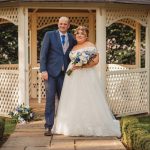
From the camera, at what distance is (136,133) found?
7.34 meters

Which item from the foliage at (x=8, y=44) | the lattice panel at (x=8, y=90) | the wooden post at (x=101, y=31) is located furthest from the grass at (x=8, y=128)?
the foliage at (x=8, y=44)

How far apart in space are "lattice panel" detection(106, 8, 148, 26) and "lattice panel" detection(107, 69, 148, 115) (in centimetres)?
124

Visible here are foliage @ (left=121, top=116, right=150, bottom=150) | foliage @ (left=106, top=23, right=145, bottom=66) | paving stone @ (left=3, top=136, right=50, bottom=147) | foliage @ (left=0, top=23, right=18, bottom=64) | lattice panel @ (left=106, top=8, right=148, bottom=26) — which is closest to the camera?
foliage @ (left=121, top=116, right=150, bottom=150)

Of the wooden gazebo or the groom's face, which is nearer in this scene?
the groom's face

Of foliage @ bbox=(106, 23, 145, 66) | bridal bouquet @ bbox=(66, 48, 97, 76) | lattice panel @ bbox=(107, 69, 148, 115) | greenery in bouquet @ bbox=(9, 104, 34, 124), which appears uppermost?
foliage @ bbox=(106, 23, 145, 66)

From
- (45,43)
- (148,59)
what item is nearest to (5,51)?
(148,59)

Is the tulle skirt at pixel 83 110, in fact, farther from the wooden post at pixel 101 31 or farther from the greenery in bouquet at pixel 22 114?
the wooden post at pixel 101 31

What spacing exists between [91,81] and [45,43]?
41.4 inches

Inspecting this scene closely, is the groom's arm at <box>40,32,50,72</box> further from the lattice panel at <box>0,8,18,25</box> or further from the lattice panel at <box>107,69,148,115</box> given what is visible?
the lattice panel at <box>107,69,148,115</box>

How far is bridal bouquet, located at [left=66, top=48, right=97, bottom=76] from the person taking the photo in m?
8.66

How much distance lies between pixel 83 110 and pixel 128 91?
3782 mm

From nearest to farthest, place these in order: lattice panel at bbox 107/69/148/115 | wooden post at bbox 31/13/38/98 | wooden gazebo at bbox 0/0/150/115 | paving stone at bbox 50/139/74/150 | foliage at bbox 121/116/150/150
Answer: foliage at bbox 121/116/150/150 → paving stone at bbox 50/139/74/150 → wooden gazebo at bbox 0/0/150/115 → lattice panel at bbox 107/69/148/115 → wooden post at bbox 31/13/38/98

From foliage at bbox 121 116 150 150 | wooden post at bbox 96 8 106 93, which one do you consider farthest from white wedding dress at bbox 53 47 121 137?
wooden post at bbox 96 8 106 93

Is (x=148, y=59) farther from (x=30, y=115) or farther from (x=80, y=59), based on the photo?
A: (x=80, y=59)
